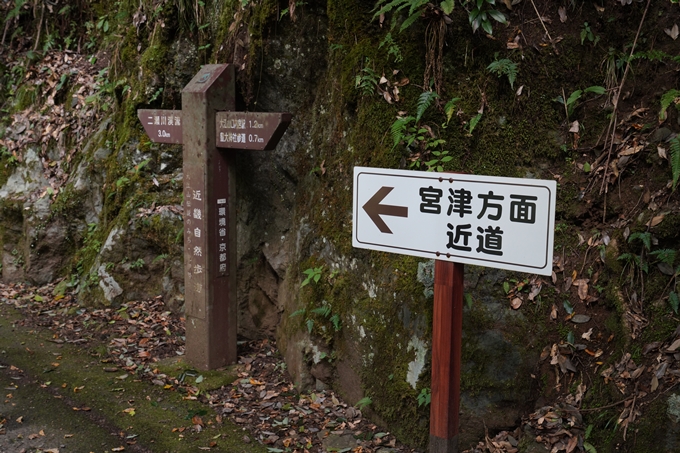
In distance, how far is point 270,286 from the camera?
679cm

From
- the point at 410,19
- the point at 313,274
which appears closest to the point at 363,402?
the point at 313,274

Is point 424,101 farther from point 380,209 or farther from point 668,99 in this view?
point 380,209

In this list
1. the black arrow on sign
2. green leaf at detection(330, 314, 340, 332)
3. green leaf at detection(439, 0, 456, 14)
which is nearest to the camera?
the black arrow on sign

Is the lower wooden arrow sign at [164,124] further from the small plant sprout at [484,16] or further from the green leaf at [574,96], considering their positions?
the green leaf at [574,96]

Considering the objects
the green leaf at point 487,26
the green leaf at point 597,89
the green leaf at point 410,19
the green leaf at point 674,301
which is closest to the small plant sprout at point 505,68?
the green leaf at point 487,26

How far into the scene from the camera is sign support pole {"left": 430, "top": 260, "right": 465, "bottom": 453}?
3031 mm

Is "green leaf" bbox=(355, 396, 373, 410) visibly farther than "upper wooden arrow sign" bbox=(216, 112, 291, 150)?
No

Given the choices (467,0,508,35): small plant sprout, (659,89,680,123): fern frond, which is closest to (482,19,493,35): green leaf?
(467,0,508,35): small plant sprout

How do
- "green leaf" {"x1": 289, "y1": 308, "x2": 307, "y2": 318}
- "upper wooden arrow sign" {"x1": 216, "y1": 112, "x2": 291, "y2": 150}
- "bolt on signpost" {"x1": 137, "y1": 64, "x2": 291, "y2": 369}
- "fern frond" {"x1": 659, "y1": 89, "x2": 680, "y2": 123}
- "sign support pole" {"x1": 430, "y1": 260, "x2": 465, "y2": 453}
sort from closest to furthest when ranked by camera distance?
"sign support pole" {"x1": 430, "y1": 260, "x2": 465, "y2": 453}, "fern frond" {"x1": 659, "y1": 89, "x2": 680, "y2": 123}, "upper wooden arrow sign" {"x1": 216, "y1": 112, "x2": 291, "y2": 150}, "green leaf" {"x1": 289, "y1": 308, "x2": 307, "y2": 318}, "bolt on signpost" {"x1": 137, "y1": 64, "x2": 291, "y2": 369}

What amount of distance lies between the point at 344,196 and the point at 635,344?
2.58m

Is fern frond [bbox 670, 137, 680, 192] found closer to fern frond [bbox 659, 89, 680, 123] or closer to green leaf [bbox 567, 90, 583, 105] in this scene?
fern frond [bbox 659, 89, 680, 123]

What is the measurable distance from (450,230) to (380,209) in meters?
0.40

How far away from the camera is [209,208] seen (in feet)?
19.8

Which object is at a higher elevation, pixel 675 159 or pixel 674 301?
pixel 675 159
